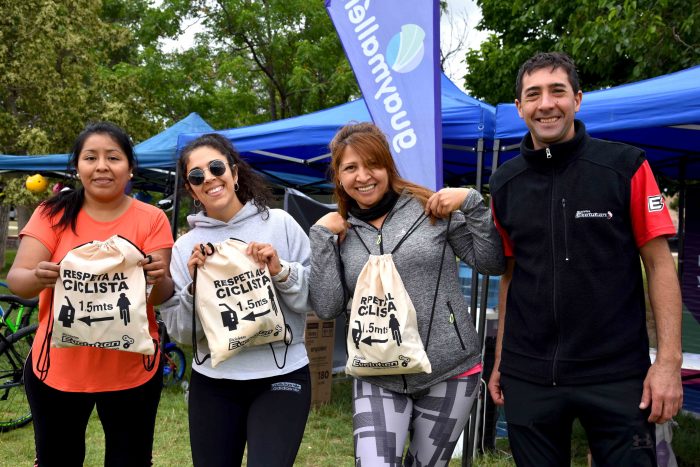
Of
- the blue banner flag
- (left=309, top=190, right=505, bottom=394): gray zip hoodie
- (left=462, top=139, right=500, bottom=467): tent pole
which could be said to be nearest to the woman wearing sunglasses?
(left=309, top=190, right=505, bottom=394): gray zip hoodie

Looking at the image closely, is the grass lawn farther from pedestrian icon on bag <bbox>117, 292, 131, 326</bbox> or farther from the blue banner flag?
pedestrian icon on bag <bbox>117, 292, 131, 326</bbox>

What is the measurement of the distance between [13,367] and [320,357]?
266cm

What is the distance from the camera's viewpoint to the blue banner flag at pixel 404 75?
4.25 m

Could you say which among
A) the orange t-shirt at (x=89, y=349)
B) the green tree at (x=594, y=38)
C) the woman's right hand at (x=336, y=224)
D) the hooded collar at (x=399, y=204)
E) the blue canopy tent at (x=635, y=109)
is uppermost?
the green tree at (x=594, y=38)

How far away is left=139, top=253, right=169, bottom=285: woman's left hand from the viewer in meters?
2.62

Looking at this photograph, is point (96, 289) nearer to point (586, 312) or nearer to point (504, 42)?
point (586, 312)

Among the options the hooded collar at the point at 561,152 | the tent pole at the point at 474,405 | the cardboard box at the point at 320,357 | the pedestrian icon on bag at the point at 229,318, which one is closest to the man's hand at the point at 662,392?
the hooded collar at the point at 561,152

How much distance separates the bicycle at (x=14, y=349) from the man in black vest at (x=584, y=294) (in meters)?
4.35

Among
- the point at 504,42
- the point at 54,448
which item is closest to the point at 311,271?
the point at 54,448

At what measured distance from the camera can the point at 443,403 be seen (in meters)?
2.49

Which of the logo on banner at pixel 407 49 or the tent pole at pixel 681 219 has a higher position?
the logo on banner at pixel 407 49

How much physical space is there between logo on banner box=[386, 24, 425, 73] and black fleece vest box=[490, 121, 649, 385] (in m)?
2.09

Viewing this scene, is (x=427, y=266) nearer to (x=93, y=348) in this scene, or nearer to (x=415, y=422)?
(x=415, y=422)

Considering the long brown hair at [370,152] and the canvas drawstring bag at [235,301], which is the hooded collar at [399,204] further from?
the canvas drawstring bag at [235,301]
